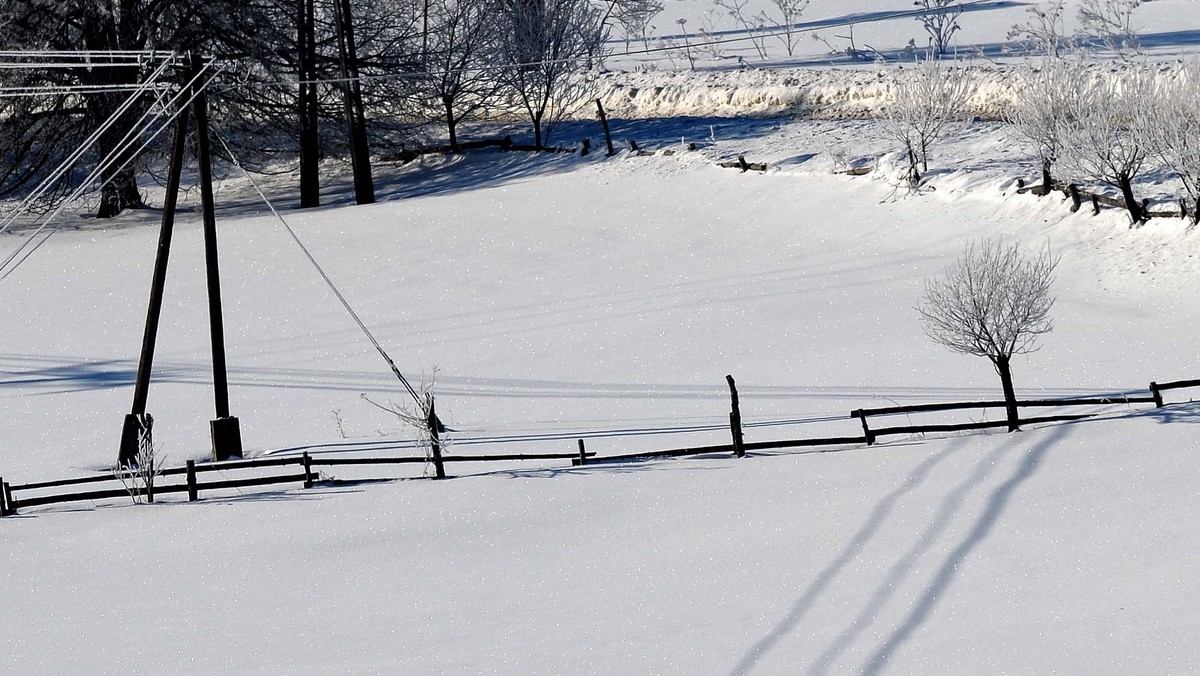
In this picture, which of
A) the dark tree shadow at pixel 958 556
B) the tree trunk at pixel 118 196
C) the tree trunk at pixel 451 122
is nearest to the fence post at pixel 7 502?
the dark tree shadow at pixel 958 556

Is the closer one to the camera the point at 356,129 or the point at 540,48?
the point at 356,129

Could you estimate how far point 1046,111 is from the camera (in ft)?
70.7

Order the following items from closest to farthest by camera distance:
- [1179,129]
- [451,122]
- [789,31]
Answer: [1179,129]
[451,122]
[789,31]

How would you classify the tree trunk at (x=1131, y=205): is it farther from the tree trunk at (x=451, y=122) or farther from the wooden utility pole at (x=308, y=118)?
the tree trunk at (x=451, y=122)

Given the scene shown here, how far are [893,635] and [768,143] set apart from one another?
2146cm

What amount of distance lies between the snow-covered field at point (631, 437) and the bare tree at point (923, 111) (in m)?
0.69

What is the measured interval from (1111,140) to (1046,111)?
1755 millimetres

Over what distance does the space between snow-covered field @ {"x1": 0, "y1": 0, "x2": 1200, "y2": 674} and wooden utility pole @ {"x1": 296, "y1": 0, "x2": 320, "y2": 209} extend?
5.12 ft

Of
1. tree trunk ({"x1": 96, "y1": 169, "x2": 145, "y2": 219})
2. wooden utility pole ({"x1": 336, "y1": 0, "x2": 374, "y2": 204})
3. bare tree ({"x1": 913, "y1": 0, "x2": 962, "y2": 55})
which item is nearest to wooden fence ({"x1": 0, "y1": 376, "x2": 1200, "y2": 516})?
wooden utility pole ({"x1": 336, "y1": 0, "x2": 374, "y2": 204})

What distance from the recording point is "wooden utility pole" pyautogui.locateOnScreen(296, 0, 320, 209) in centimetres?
2992

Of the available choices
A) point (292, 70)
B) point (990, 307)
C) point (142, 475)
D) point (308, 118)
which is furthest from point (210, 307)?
point (292, 70)

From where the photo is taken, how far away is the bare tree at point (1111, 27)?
38.4 meters

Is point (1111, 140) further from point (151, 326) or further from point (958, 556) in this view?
point (151, 326)

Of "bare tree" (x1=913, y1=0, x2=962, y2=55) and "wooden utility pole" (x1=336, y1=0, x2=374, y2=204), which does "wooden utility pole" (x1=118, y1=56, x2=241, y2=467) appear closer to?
"wooden utility pole" (x1=336, y1=0, x2=374, y2=204)
